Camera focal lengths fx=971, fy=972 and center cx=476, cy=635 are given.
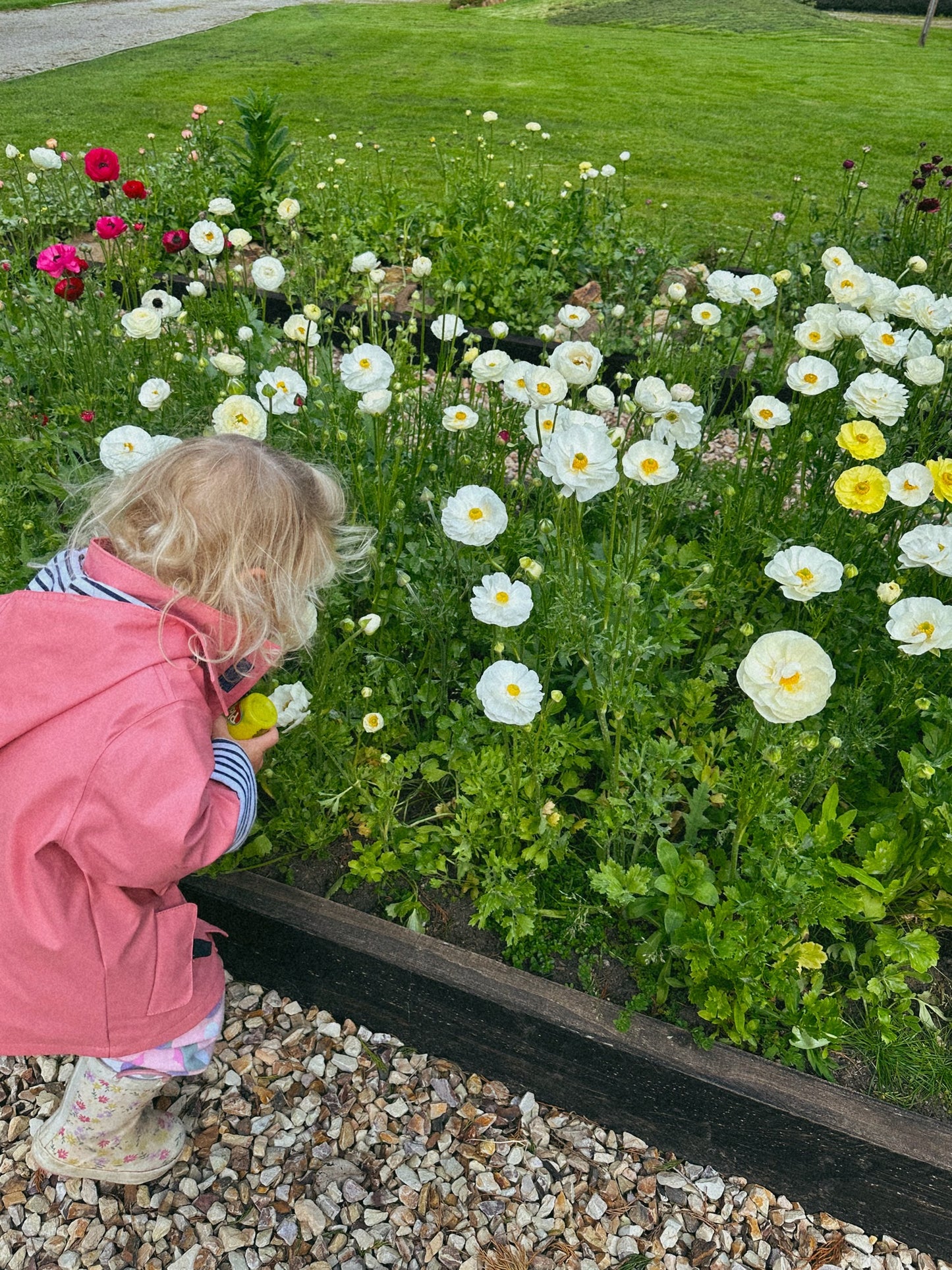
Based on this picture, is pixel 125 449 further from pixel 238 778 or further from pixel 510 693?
pixel 510 693

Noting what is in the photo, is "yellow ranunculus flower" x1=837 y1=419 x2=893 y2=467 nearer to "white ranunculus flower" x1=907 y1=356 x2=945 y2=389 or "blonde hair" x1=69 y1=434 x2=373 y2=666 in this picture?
"white ranunculus flower" x1=907 y1=356 x2=945 y2=389

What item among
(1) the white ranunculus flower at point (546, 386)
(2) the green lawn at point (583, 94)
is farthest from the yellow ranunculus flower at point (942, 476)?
(2) the green lawn at point (583, 94)

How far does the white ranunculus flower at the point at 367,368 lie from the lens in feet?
6.73

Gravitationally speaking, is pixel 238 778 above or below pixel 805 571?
below

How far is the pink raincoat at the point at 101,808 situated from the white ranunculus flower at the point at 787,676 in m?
0.86

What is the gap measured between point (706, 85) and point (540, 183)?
5.85 meters

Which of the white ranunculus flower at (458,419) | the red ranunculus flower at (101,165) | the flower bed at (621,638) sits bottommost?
the flower bed at (621,638)

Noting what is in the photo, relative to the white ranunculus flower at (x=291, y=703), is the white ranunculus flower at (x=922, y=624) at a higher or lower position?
higher

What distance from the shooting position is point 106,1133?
172 cm

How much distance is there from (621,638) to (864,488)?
0.58 meters

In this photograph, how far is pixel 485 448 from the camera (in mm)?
2709

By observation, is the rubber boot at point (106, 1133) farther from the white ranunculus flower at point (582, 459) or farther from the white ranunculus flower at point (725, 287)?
the white ranunculus flower at point (725, 287)

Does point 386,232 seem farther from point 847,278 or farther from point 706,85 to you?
point 706,85

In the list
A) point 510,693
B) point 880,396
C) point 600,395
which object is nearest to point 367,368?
point 600,395
